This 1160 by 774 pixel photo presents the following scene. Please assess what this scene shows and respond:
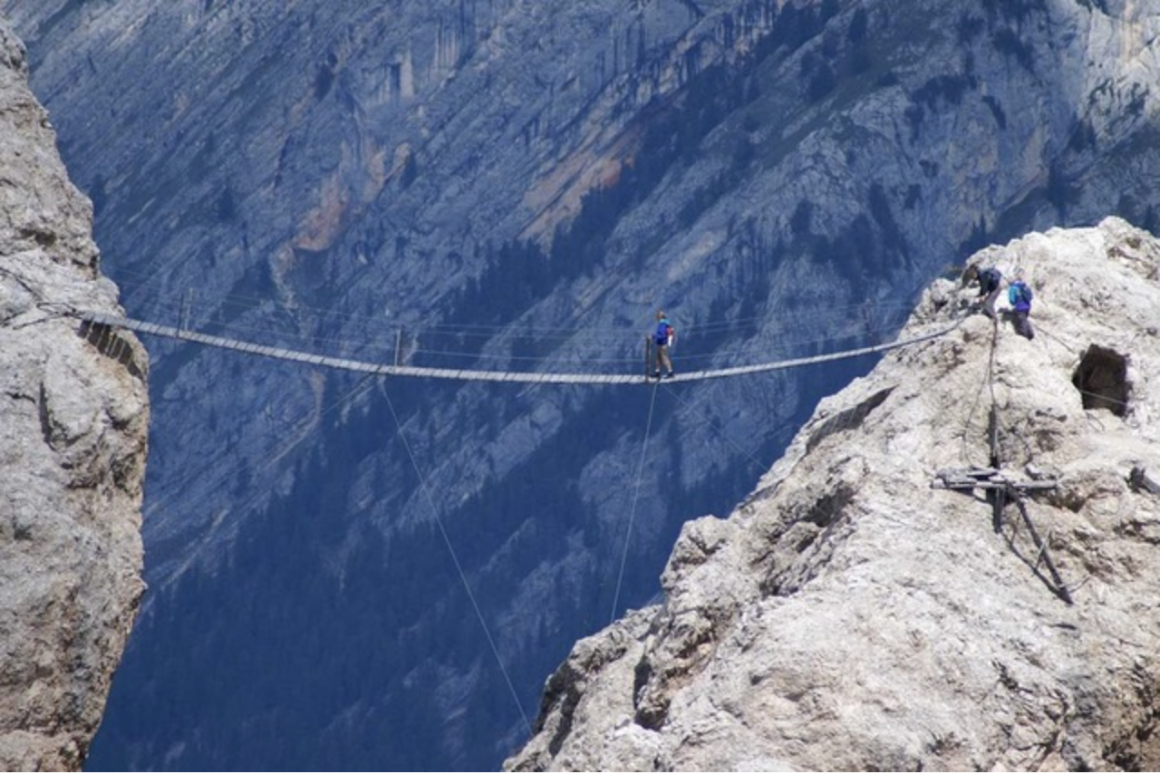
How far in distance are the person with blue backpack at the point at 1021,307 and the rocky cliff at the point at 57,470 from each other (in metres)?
17.9

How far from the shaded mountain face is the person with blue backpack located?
105 meters

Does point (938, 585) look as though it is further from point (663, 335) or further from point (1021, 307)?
point (663, 335)

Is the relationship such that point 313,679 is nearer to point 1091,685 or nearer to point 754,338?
point 754,338

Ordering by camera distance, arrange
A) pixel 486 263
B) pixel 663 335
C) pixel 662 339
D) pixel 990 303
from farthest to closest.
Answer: pixel 486 263
pixel 662 339
pixel 663 335
pixel 990 303

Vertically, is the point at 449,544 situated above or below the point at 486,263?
below

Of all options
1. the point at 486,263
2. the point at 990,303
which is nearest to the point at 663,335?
the point at 990,303

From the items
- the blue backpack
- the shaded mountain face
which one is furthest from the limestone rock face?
the shaded mountain face

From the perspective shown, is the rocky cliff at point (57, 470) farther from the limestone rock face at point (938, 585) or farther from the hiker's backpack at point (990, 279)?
the hiker's backpack at point (990, 279)

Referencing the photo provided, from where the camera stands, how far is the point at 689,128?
192 metres

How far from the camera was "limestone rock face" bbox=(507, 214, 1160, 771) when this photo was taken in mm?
49625

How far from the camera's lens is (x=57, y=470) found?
201 feet

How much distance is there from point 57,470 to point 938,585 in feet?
60.3

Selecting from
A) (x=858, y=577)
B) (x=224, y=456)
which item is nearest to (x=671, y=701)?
(x=858, y=577)

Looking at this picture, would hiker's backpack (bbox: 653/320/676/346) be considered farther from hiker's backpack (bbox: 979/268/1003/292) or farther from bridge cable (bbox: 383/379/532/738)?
bridge cable (bbox: 383/379/532/738)
